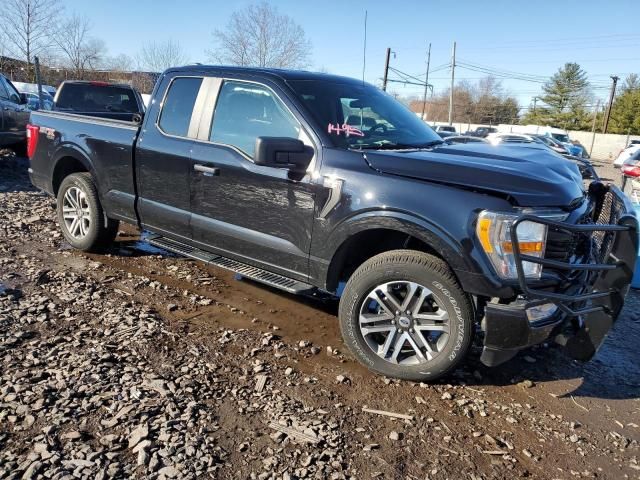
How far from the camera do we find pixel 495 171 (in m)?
2.97

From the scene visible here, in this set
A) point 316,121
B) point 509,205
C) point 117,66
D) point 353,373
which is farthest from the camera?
point 117,66

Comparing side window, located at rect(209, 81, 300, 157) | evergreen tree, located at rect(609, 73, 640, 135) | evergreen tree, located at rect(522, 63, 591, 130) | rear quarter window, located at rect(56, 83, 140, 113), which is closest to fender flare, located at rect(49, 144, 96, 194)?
side window, located at rect(209, 81, 300, 157)

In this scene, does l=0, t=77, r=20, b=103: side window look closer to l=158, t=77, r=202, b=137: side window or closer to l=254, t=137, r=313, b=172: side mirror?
l=158, t=77, r=202, b=137: side window

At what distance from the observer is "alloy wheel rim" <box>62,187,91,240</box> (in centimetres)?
531

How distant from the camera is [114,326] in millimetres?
3775

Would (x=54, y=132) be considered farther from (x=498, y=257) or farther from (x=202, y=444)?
(x=498, y=257)

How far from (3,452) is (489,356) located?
101 inches

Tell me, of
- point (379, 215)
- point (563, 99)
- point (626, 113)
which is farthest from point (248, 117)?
point (563, 99)

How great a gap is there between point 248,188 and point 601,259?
2.47m

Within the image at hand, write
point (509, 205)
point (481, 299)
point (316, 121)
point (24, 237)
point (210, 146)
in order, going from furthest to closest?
point (24, 237)
point (210, 146)
point (316, 121)
point (481, 299)
point (509, 205)

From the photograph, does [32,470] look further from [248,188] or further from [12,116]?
[12,116]

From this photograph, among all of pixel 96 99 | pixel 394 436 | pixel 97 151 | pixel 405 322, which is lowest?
pixel 394 436

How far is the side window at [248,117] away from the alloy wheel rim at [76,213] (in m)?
2.04

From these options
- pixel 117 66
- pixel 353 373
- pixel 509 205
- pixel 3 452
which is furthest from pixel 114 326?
pixel 117 66
